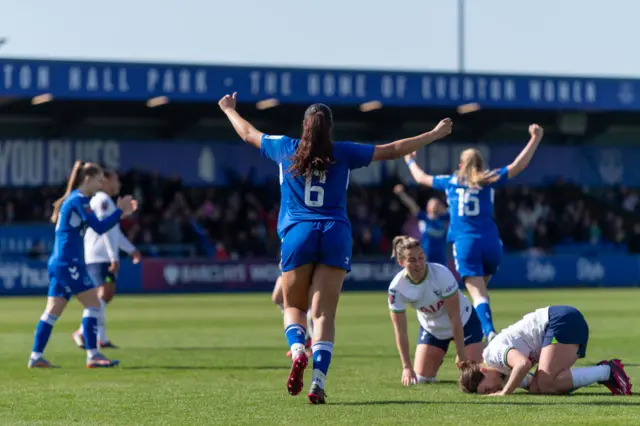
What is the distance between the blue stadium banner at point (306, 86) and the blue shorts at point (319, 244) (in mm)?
23376

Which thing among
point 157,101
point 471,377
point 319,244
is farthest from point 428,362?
point 157,101

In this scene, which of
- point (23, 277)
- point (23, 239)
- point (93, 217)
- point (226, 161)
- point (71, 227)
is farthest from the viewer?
point (226, 161)

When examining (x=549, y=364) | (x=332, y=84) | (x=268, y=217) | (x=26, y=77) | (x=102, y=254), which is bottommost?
(x=549, y=364)

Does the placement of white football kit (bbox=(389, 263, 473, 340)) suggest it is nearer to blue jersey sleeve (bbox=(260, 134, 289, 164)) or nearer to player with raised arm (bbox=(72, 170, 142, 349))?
blue jersey sleeve (bbox=(260, 134, 289, 164))

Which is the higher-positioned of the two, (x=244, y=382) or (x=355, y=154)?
(x=355, y=154)

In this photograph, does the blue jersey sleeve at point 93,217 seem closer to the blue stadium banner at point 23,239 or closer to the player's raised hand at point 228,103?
the player's raised hand at point 228,103

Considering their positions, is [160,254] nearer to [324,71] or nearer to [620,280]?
[324,71]

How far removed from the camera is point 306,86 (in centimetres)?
3328

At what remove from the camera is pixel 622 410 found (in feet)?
27.8

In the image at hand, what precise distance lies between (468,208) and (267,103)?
20.7 meters

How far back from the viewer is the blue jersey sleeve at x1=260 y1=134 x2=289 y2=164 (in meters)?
9.07

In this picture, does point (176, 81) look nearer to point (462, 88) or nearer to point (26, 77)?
point (26, 77)

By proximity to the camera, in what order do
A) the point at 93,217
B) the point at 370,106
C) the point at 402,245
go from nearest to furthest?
the point at 402,245, the point at 93,217, the point at 370,106

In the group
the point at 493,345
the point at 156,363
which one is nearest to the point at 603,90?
the point at 156,363
